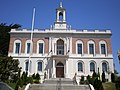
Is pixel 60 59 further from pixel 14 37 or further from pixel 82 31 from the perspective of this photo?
pixel 14 37

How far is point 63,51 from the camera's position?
134 feet

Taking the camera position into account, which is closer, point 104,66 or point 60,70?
point 60,70

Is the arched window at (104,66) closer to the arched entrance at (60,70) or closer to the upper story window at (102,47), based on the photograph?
the upper story window at (102,47)

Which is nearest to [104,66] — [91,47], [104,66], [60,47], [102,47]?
[104,66]

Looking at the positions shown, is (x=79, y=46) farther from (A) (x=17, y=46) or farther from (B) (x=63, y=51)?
(A) (x=17, y=46)

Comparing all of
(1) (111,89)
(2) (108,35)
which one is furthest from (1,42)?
(1) (111,89)

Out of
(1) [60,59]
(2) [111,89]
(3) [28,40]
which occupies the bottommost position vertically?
(2) [111,89]

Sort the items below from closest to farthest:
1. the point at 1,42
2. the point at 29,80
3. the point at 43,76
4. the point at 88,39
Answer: the point at 29,80
the point at 43,76
the point at 88,39
the point at 1,42

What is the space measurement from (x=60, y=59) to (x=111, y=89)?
13.5 meters

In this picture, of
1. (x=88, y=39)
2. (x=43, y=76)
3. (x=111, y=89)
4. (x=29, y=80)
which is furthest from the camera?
(x=88, y=39)

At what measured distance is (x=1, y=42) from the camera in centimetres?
5112

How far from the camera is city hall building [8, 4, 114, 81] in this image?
3931 centimetres

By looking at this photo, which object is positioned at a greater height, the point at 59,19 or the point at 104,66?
the point at 59,19

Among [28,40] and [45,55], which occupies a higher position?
[28,40]
